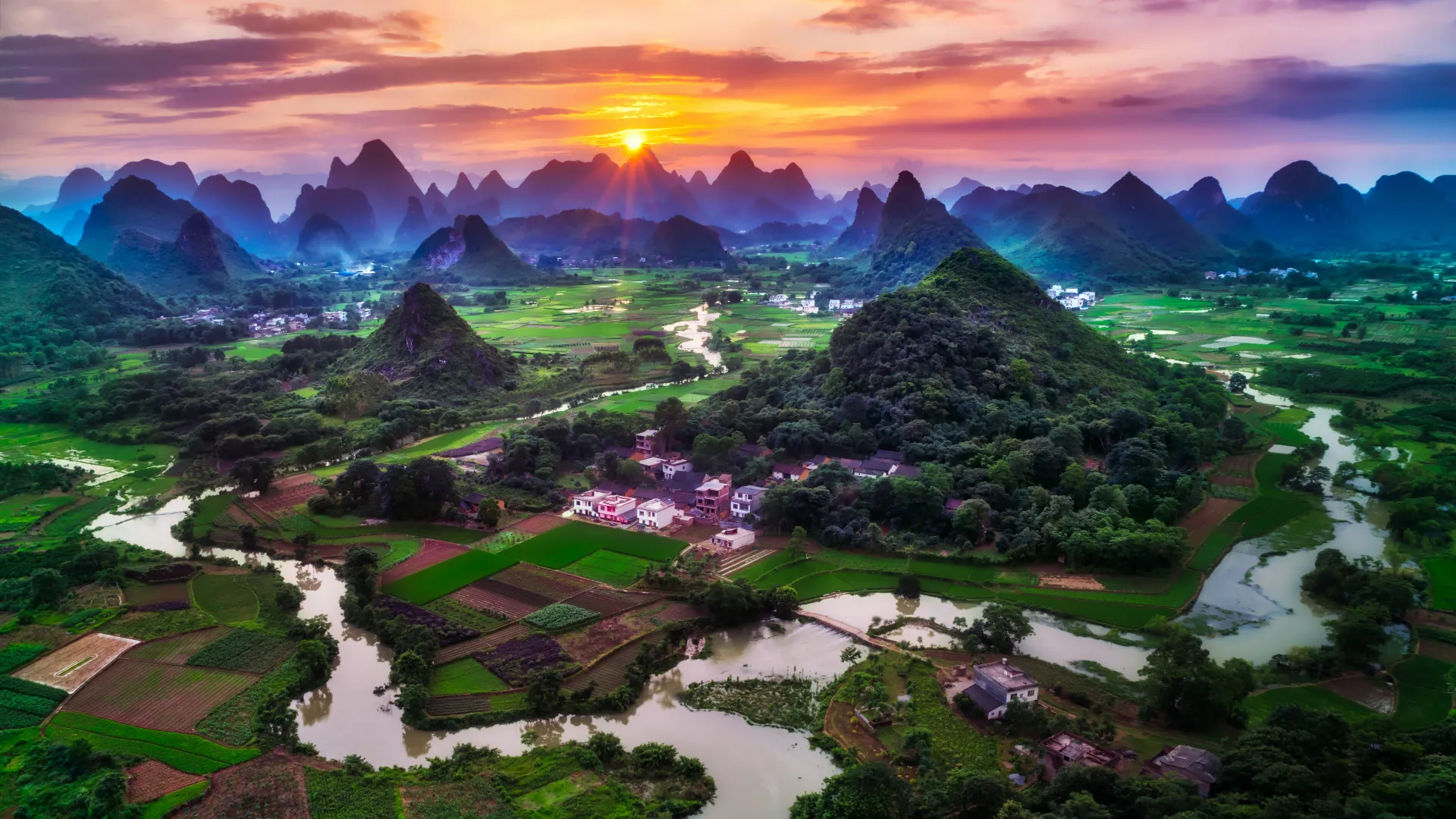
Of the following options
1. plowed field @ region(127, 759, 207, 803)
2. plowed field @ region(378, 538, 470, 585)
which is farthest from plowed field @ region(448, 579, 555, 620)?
plowed field @ region(127, 759, 207, 803)

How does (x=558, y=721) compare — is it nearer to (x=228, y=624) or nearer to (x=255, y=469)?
(x=228, y=624)

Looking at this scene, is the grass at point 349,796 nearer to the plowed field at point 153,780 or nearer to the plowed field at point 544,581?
the plowed field at point 153,780

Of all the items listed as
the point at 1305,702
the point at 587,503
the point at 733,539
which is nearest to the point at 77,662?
the point at 587,503

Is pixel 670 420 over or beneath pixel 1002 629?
over

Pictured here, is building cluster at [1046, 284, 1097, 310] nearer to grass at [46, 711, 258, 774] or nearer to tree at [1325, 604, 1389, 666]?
tree at [1325, 604, 1389, 666]

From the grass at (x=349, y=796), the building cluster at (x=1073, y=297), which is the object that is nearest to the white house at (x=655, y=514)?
the grass at (x=349, y=796)

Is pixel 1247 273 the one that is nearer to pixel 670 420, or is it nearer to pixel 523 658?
pixel 670 420
